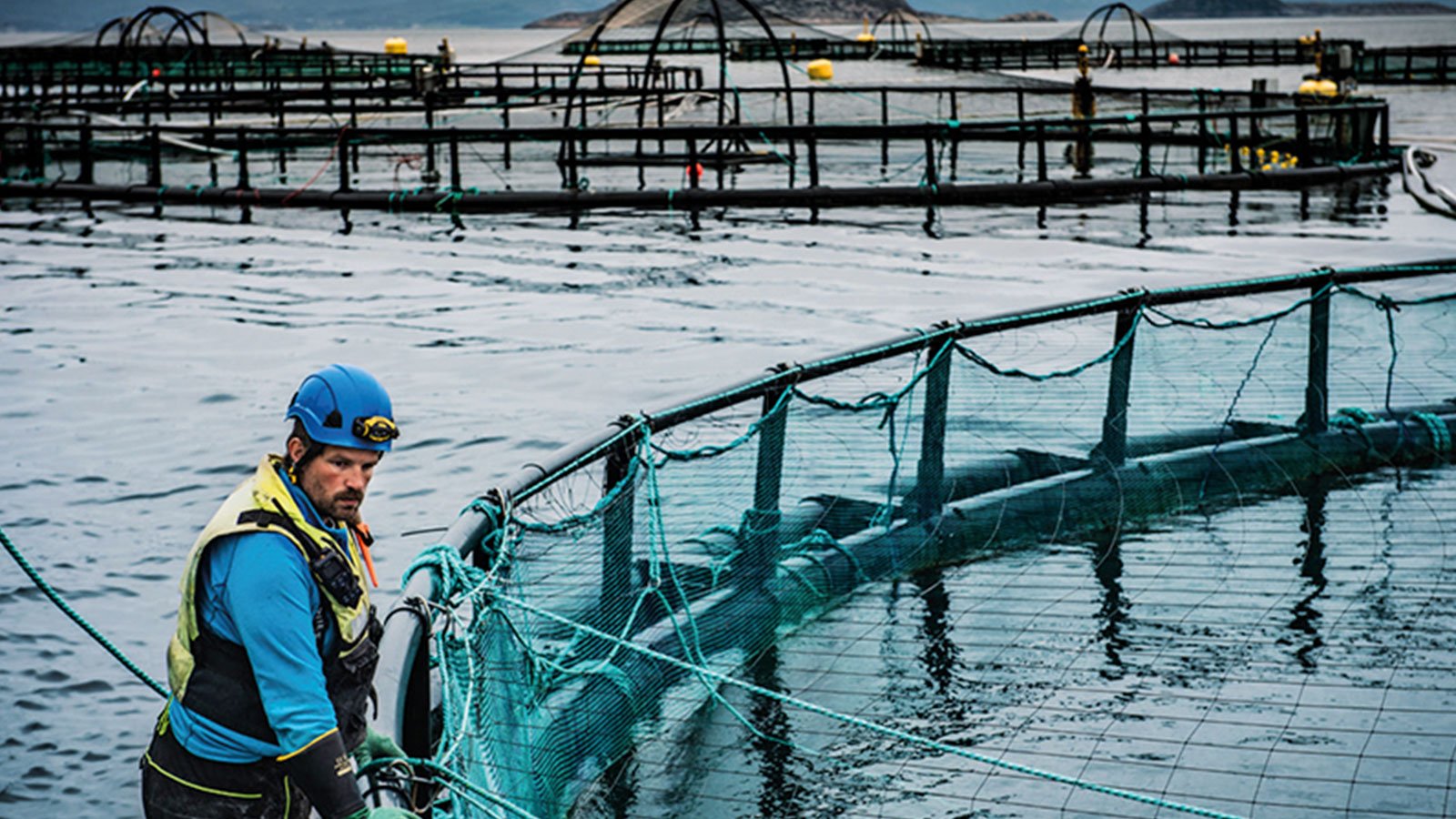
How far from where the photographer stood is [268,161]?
120ft

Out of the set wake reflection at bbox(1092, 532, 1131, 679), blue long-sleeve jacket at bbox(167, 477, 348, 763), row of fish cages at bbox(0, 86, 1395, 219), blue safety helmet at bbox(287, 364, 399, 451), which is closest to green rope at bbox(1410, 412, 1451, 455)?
wake reflection at bbox(1092, 532, 1131, 679)

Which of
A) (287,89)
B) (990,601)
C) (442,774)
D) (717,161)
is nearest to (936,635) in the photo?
(990,601)

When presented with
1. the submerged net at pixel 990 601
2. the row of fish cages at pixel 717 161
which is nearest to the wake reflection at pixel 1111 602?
the submerged net at pixel 990 601

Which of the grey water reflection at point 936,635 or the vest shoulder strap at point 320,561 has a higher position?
the vest shoulder strap at point 320,561

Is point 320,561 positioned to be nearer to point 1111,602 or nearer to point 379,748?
point 379,748

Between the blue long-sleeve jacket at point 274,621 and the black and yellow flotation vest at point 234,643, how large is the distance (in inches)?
1.1

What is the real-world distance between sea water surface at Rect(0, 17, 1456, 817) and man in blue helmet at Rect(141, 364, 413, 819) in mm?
2209

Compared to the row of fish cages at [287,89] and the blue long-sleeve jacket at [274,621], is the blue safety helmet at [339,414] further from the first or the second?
the row of fish cages at [287,89]

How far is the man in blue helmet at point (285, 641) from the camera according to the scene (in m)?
3.91

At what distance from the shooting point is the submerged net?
6.02 m

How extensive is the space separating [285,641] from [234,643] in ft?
0.62

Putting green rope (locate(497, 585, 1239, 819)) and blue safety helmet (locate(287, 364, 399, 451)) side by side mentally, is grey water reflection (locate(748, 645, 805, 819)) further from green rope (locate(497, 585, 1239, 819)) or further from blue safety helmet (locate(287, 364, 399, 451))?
blue safety helmet (locate(287, 364, 399, 451))

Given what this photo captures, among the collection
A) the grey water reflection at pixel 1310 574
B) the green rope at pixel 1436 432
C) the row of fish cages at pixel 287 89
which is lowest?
the grey water reflection at pixel 1310 574

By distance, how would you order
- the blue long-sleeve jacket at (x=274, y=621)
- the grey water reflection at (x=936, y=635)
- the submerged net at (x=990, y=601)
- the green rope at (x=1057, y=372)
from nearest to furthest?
the blue long-sleeve jacket at (x=274, y=621)
the submerged net at (x=990, y=601)
the grey water reflection at (x=936, y=635)
the green rope at (x=1057, y=372)
